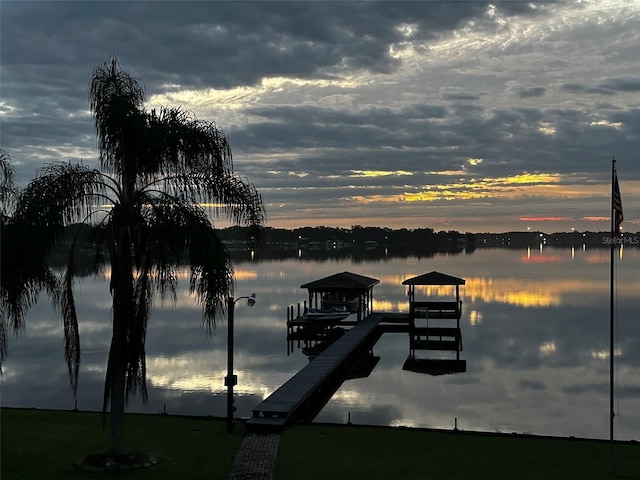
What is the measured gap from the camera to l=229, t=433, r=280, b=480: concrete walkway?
14.9 m

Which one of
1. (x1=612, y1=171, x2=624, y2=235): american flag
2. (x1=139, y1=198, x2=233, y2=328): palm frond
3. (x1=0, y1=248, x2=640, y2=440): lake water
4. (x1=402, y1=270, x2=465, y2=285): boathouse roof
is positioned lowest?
(x1=0, y1=248, x2=640, y2=440): lake water

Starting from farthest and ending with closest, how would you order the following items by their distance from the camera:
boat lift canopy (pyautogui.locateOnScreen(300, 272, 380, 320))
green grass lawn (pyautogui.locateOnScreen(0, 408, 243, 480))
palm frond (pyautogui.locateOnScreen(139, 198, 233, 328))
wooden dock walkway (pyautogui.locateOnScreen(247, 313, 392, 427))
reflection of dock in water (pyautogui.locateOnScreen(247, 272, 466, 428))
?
boat lift canopy (pyautogui.locateOnScreen(300, 272, 380, 320)) → reflection of dock in water (pyautogui.locateOnScreen(247, 272, 466, 428)) → wooden dock walkway (pyautogui.locateOnScreen(247, 313, 392, 427)) → green grass lawn (pyautogui.locateOnScreen(0, 408, 243, 480)) → palm frond (pyautogui.locateOnScreen(139, 198, 233, 328))

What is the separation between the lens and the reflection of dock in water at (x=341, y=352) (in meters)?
22.8

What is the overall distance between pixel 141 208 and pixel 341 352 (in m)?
22.7

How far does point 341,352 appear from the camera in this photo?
35812 mm

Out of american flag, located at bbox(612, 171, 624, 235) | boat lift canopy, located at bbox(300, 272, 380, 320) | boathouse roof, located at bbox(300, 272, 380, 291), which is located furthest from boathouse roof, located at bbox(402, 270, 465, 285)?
american flag, located at bbox(612, 171, 624, 235)

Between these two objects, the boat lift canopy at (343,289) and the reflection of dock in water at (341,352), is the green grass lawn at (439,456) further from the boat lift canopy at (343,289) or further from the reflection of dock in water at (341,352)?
the boat lift canopy at (343,289)

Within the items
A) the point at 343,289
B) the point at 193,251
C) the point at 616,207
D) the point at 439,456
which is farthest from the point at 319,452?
the point at 343,289

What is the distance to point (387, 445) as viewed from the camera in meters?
17.4

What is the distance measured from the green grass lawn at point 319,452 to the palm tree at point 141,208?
6.14 feet

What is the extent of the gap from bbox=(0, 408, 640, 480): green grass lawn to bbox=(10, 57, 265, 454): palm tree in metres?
1.87

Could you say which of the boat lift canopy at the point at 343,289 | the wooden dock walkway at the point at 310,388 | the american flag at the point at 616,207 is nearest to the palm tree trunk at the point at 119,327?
the wooden dock walkway at the point at 310,388

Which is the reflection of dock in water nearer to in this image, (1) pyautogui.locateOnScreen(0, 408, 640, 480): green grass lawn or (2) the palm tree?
(1) pyautogui.locateOnScreen(0, 408, 640, 480): green grass lawn

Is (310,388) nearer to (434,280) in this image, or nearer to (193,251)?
(193,251)
